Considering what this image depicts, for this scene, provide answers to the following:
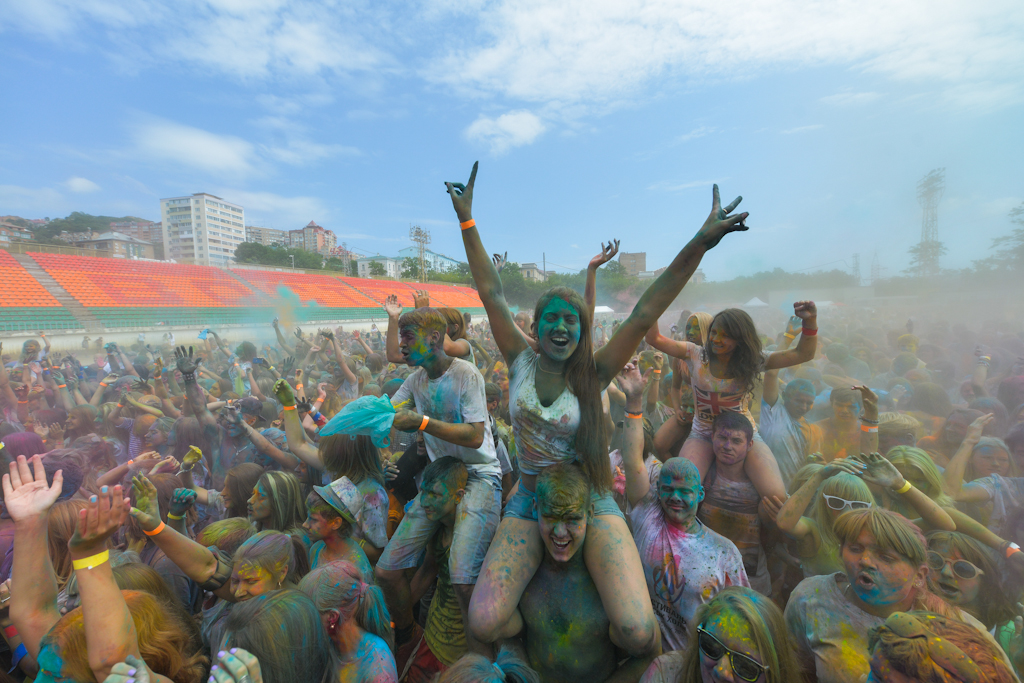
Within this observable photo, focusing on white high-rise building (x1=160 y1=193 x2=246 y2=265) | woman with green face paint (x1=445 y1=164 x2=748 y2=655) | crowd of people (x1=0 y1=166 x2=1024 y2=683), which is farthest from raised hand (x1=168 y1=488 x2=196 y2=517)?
white high-rise building (x1=160 y1=193 x2=246 y2=265)

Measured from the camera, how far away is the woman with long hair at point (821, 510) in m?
2.49

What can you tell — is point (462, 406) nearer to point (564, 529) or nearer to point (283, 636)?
point (564, 529)

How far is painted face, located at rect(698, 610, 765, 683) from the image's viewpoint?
1.52 metres

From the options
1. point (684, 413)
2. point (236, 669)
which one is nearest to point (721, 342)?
point (684, 413)

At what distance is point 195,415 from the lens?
467 centimetres

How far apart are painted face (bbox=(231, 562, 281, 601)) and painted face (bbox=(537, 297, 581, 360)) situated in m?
1.84

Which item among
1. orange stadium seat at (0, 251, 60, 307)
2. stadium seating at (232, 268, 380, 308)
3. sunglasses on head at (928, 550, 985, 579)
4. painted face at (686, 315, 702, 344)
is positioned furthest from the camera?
stadium seating at (232, 268, 380, 308)

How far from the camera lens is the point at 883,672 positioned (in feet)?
4.48

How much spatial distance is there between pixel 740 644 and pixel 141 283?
2932cm

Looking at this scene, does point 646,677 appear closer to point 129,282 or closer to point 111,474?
point 111,474

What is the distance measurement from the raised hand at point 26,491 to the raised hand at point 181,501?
0.75 metres

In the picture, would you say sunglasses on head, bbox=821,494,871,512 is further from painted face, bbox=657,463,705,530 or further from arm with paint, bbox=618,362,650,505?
arm with paint, bbox=618,362,650,505

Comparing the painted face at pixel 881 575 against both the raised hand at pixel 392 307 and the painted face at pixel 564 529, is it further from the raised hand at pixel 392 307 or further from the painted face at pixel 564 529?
the raised hand at pixel 392 307

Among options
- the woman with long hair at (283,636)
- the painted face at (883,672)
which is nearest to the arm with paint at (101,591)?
the woman with long hair at (283,636)
